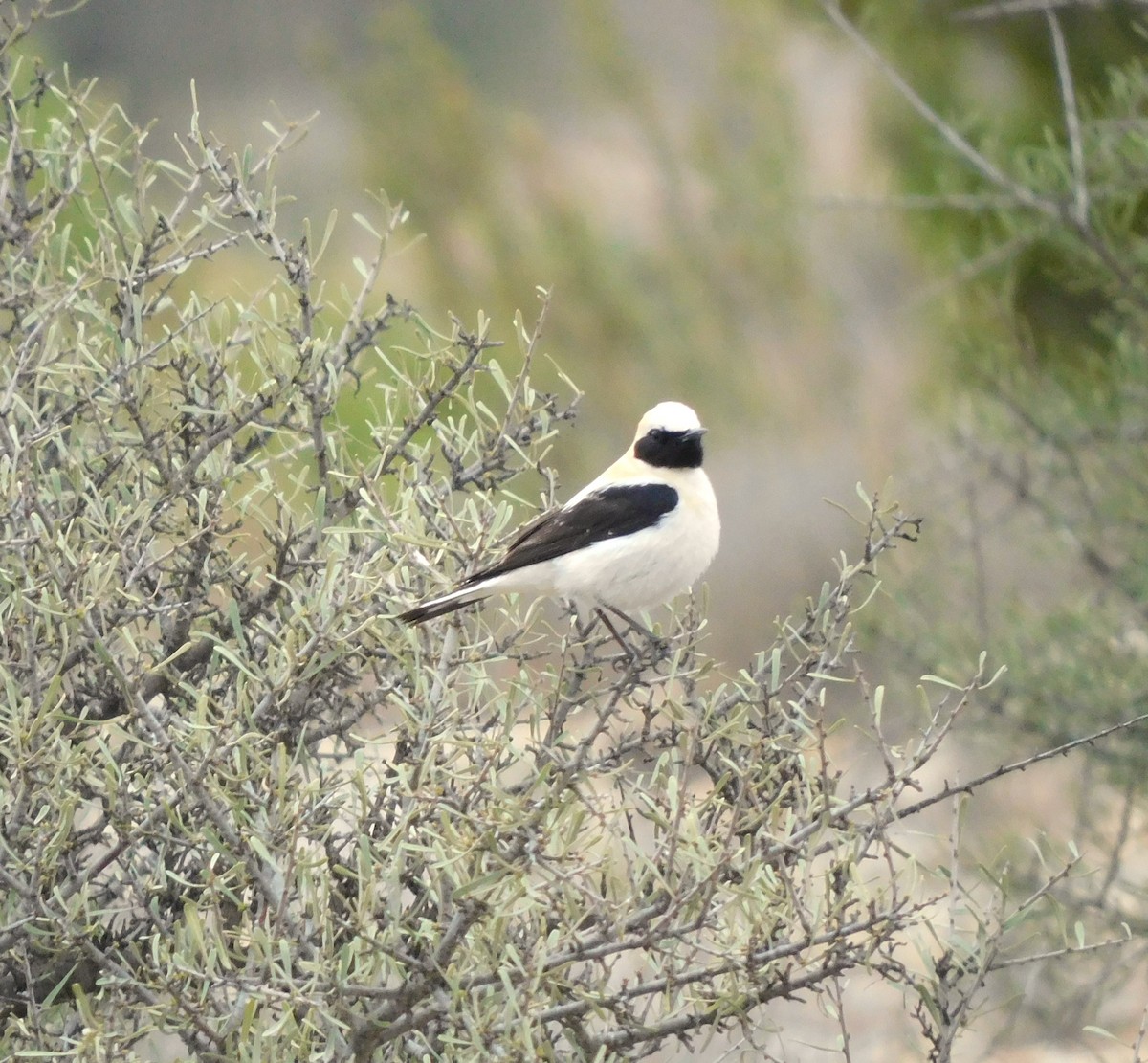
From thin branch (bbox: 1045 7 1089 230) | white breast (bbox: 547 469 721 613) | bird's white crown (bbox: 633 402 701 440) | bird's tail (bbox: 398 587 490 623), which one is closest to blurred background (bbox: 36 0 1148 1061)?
thin branch (bbox: 1045 7 1089 230)

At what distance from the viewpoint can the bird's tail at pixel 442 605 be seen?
4.84 ft

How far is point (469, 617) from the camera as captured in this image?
64.7 inches

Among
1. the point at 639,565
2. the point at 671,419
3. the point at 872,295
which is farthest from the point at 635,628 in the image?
the point at 872,295

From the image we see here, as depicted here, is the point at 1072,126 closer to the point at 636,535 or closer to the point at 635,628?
the point at 636,535

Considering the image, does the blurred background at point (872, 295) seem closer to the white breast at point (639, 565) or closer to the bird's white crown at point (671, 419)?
the white breast at point (639, 565)

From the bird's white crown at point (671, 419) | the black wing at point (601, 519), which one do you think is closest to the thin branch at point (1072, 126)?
the bird's white crown at point (671, 419)

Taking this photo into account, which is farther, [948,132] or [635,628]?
[948,132]

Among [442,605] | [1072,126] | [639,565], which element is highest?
[1072,126]

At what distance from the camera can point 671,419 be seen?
2674mm

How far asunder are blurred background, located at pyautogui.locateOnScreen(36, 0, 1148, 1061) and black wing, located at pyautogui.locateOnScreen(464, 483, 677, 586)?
392mm

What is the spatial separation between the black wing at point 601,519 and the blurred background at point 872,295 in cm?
39

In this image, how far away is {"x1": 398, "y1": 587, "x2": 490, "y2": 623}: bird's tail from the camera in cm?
148

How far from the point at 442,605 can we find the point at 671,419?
→ 4.04 feet

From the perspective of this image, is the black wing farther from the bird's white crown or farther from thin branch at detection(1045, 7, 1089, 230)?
thin branch at detection(1045, 7, 1089, 230)
